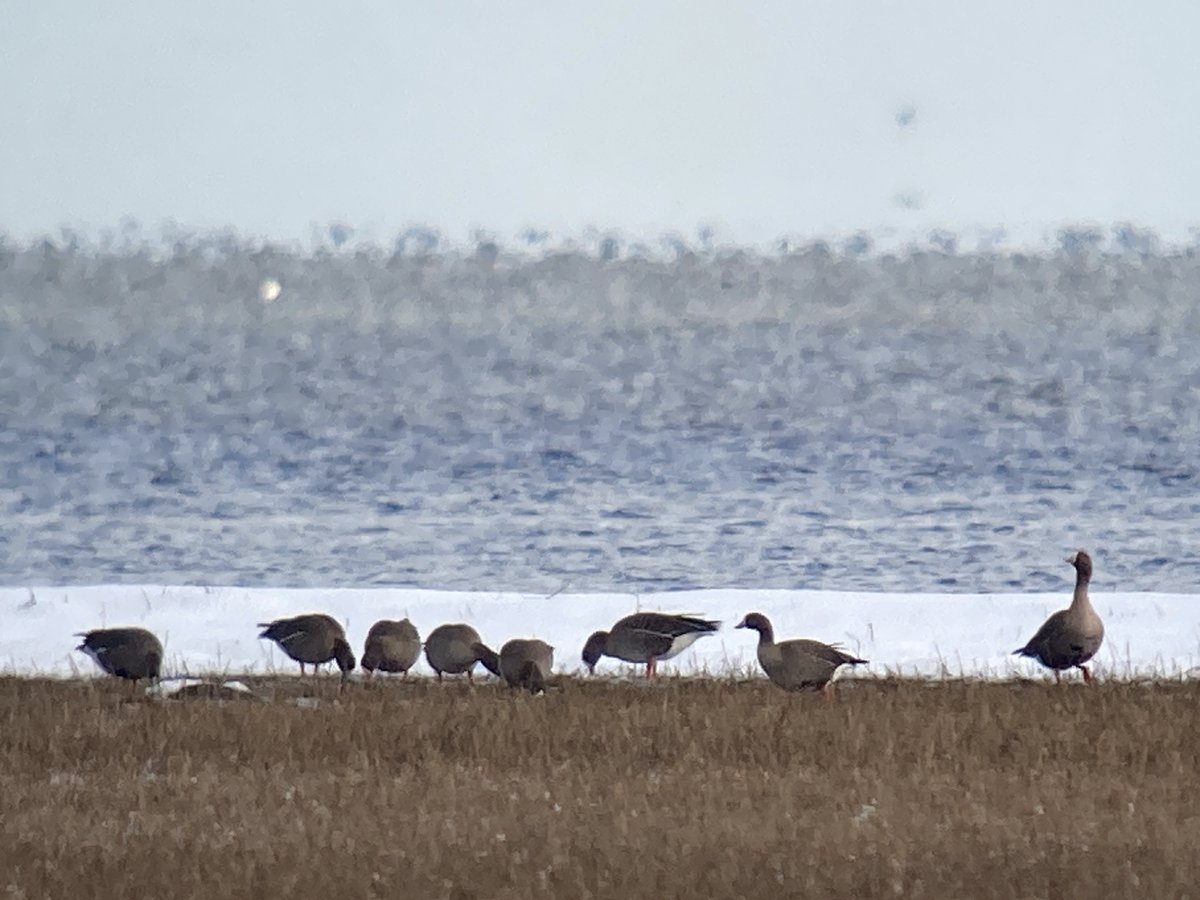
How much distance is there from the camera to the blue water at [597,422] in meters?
14.4

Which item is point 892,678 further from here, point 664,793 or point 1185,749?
point 664,793

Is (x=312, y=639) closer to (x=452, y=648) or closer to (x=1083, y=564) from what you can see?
(x=452, y=648)

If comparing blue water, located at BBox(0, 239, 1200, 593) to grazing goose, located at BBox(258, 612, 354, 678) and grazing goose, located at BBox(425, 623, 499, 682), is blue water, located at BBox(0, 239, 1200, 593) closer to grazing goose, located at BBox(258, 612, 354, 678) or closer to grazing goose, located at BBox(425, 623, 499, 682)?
grazing goose, located at BBox(258, 612, 354, 678)

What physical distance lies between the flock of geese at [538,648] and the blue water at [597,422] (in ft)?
8.70

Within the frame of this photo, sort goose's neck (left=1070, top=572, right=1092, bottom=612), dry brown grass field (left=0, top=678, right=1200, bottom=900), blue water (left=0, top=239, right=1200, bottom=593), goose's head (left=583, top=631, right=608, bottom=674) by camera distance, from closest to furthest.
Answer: dry brown grass field (left=0, top=678, right=1200, bottom=900) < goose's neck (left=1070, top=572, right=1092, bottom=612) < goose's head (left=583, top=631, right=608, bottom=674) < blue water (left=0, top=239, right=1200, bottom=593)

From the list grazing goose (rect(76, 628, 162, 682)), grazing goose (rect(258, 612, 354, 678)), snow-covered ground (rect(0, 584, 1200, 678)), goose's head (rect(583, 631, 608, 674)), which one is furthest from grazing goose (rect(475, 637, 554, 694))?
grazing goose (rect(76, 628, 162, 682))

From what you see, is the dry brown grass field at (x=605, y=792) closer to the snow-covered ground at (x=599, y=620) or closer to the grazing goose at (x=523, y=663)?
the grazing goose at (x=523, y=663)

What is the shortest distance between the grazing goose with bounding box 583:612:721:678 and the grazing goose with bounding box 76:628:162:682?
277 centimetres

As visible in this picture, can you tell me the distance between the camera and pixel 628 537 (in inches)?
586

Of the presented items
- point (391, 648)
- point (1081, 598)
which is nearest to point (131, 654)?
point (391, 648)

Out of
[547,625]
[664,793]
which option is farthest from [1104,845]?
[547,625]

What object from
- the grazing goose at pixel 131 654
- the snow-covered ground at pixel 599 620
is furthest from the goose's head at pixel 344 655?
the grazing goose at pixel 131 654

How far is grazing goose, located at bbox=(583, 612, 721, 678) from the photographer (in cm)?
1124

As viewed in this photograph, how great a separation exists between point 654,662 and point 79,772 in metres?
4.23
